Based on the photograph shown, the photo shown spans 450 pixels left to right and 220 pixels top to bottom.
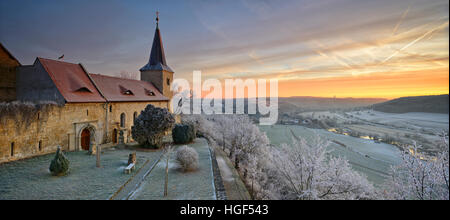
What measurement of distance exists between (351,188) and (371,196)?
3.77ft

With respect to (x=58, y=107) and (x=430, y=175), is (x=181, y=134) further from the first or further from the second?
(x=430, y=175)

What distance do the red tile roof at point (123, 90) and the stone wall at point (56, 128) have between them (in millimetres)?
965

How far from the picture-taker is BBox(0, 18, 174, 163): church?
40.6 feet

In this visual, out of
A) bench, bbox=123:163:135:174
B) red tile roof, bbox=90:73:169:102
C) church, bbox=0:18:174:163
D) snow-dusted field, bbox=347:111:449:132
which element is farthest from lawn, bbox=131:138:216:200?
snow-dusted field, bbox=347:111:449:132

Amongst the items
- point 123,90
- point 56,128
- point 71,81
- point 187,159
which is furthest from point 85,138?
point 187,159

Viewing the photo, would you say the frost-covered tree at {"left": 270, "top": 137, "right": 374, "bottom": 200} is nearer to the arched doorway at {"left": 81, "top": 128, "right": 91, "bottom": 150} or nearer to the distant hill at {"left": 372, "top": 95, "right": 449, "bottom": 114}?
the arched doorway at {"left": 81, "top": 128, "right": 91, "bottom": 150}

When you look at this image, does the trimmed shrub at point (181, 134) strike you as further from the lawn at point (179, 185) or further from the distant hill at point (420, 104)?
the distant hill at point (420, 104)

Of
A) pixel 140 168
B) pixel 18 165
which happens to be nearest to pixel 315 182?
pixel 140 168

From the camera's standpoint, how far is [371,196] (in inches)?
460

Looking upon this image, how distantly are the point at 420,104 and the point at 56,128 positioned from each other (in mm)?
46274

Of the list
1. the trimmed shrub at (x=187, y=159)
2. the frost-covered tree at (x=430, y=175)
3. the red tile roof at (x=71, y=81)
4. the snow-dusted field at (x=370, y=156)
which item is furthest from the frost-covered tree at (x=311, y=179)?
the red tile roof at (x=71, y=81)

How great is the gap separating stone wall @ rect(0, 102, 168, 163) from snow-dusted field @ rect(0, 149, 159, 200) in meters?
0.88

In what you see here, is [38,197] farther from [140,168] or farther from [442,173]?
[442,173]

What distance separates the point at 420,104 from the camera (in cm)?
2900
